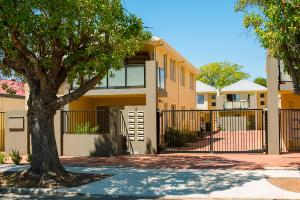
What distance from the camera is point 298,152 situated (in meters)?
21.7

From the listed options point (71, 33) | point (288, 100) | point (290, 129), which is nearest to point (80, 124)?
point (71, 33)

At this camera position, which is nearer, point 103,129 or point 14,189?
point 14,189

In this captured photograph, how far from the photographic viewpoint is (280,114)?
21.9 m

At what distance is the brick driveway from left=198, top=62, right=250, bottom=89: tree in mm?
80660

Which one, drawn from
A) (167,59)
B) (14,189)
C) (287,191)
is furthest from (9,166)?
(167,59)

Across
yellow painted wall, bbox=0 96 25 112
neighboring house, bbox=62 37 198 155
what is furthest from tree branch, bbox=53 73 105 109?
yellow painted wall, bbox=0 96 25 112

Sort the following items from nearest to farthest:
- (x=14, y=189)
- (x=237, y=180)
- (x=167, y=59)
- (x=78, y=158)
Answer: (x=14, y=189) < (x=237, y=180) < (x=78, y=158) < (x=167, y=59)

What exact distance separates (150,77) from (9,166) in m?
7.92

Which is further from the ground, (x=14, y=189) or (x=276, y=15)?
(x=276, y=15)

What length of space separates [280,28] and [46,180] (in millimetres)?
7777

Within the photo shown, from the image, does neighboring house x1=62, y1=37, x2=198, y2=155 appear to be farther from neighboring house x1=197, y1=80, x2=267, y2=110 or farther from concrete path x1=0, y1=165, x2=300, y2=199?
neighboring house x1=197, y1=80, x2=267, y2=110

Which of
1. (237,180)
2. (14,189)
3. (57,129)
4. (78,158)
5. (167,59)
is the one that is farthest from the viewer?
(167,59)

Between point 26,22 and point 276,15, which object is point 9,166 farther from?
point 276,15

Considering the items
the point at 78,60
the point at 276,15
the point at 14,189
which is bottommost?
the point at 14,189
